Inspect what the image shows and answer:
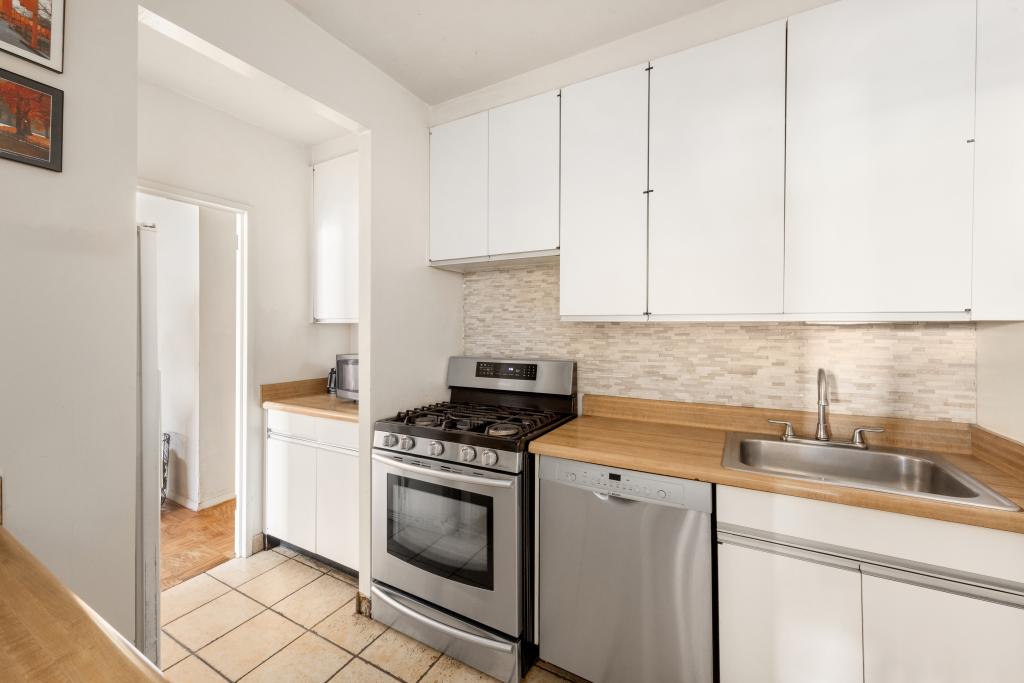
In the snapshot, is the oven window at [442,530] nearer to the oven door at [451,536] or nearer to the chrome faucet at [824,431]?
the oven door at [451,536]

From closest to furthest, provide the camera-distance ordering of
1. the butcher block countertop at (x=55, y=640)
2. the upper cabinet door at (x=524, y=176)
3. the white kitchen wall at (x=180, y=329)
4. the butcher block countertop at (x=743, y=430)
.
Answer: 1. the butcher block countertop at (x=55, y=640)
2. the butcher block countertop at (x=743, y=430)
3. the upper cabinet door at (x=524, y=176)
4. the white kitchen wall at (x=180, y=329)

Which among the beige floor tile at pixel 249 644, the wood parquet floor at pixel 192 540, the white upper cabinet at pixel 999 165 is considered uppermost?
the white upper cabinet at pixel 999 165

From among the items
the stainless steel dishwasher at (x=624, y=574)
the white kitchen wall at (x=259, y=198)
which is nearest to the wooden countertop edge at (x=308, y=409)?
the white kitchen wall at (x=259, y=198)

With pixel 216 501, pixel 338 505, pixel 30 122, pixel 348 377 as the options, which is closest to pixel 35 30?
pixel 30 122

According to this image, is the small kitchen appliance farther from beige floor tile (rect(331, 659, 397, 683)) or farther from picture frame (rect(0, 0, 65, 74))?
picture frame (rect(0, 0, 65, 74))

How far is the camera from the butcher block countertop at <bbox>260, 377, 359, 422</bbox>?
7.77 feet

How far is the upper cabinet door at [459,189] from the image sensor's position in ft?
7.30

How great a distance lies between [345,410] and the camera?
7.88 ft

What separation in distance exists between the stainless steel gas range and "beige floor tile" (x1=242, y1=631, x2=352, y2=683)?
254mm

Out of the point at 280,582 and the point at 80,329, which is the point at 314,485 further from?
the point at 80,329

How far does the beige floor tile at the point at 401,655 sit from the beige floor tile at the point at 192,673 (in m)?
0.56

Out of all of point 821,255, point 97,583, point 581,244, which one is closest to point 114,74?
point 97,583

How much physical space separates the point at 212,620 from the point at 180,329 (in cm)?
211

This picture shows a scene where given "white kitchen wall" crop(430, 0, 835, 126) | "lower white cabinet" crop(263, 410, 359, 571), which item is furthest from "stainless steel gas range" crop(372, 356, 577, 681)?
"white kitchen wall" crop(430, 0, 835, 126)
